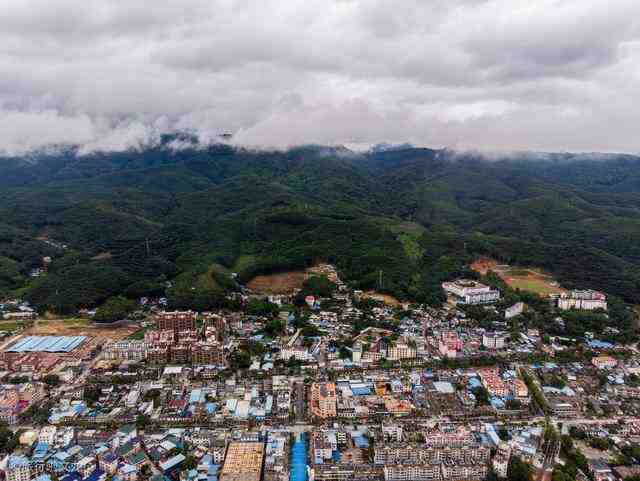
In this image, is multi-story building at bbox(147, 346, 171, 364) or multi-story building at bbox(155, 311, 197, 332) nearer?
multi-story building at bbox(147, 346, 171, 364)

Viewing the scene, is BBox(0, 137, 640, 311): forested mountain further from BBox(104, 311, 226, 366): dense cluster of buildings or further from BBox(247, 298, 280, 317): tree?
BBox(104, 311, 226, 366): dense cluster of buildings

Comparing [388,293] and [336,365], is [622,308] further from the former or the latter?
[336,365]

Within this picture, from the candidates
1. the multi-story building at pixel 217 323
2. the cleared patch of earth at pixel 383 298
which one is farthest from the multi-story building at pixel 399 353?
the multi-story building at pixel 217 323

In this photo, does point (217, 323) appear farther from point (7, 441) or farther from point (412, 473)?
point (412, 473)

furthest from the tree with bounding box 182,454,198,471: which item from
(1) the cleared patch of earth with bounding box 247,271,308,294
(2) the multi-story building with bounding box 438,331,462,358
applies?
(1) the cleared patch of earth with bounding box 247,271,308,294

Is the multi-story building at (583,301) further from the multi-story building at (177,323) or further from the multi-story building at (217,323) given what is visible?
the multi-story building at (177,323)

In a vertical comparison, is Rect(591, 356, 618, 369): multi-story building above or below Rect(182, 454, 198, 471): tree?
above

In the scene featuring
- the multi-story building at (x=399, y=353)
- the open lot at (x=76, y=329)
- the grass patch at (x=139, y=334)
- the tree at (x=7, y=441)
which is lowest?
the open lot at (x=76, y=329)
